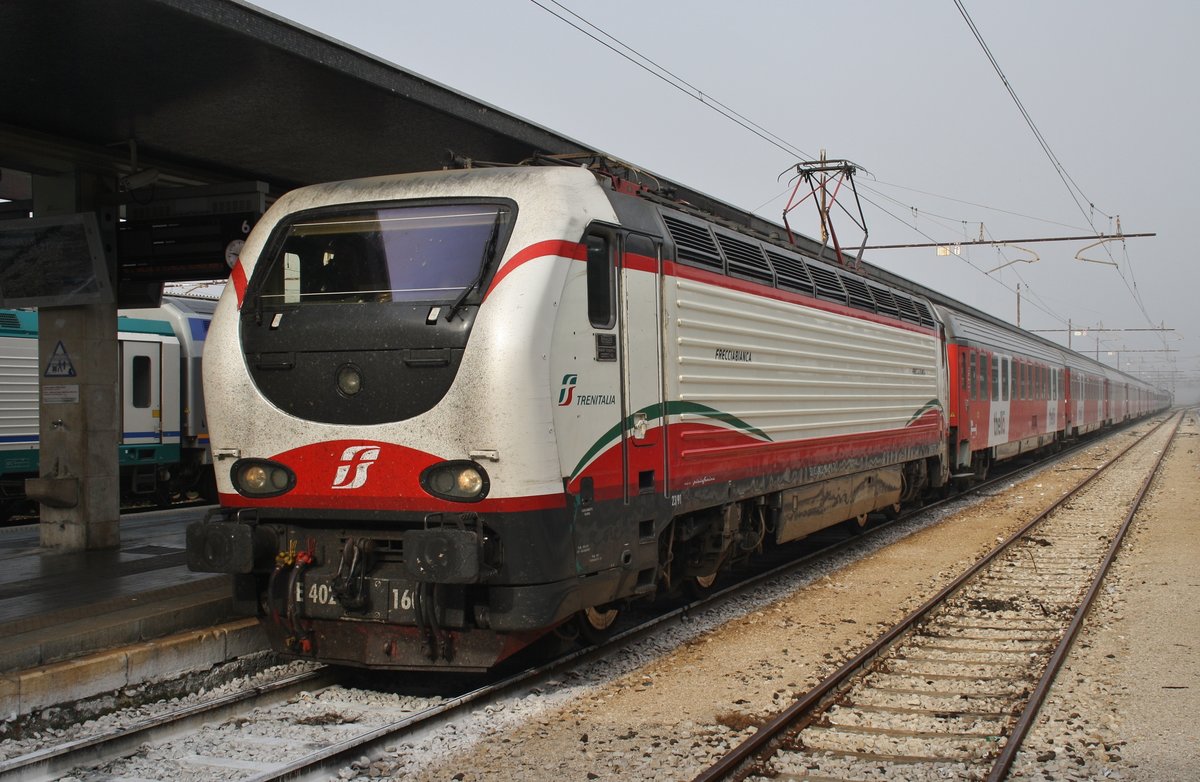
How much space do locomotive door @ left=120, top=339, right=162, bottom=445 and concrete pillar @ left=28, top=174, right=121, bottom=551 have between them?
6.46m

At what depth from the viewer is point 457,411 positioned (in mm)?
5922

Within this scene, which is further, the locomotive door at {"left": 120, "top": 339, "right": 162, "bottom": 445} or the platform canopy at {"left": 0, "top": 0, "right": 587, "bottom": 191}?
the locomotive door at {"left": 120, "top": 339, "right": 162, "bottom": 445}

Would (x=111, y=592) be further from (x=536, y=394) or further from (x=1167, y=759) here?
(x=1167, y=759)

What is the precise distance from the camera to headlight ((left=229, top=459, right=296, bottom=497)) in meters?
6.34

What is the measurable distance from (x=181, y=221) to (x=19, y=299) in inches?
62.0

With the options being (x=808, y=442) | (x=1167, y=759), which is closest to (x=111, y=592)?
(x=808, y=442)

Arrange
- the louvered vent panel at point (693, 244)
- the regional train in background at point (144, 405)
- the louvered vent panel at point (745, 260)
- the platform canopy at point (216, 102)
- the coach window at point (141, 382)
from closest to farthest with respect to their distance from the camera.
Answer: the platform canopy at point (216, 102), the louvered vent panel at point (693, 244), the louvered vent panel at point (745, 260), the regional train in background at point (144, 405), the coach window at point (141, 382)

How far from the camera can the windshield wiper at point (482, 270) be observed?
6027mm

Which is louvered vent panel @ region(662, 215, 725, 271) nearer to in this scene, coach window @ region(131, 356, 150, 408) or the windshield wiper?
the windshield wiper

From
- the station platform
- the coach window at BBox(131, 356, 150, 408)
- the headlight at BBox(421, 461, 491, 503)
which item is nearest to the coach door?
the headlight at BBox(421, 461, 491, 503)

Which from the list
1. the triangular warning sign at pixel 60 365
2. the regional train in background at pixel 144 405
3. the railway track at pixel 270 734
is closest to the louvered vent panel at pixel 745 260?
the railway track at pixel 270 734

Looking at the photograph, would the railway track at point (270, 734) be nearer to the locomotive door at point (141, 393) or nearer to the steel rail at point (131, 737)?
the steel rail at point (131, 737)

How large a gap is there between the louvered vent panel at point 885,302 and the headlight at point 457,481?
757cm

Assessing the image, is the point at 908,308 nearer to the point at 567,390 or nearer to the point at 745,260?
the point at 745,260
